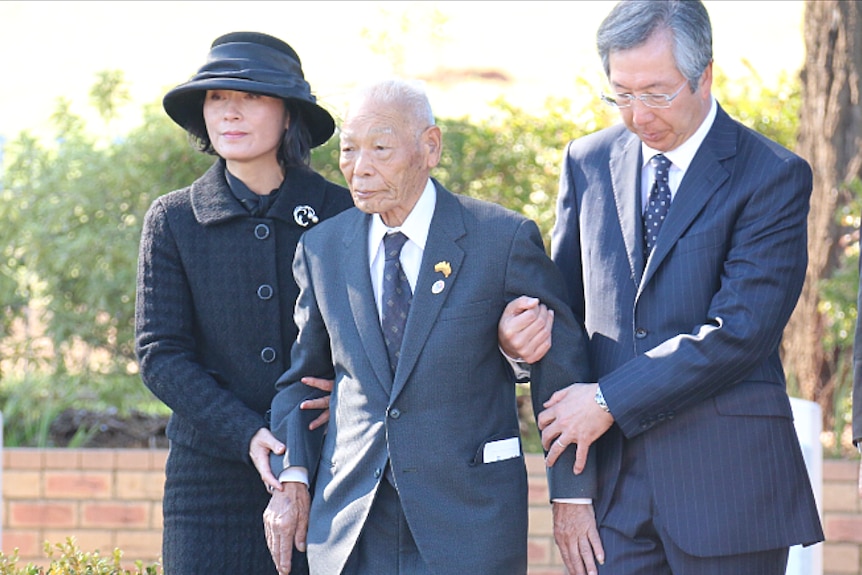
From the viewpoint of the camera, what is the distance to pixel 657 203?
3.30 metres

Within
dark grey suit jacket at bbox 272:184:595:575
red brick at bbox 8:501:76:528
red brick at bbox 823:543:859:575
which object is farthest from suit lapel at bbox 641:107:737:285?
red brick at bbox 8:501:76:528

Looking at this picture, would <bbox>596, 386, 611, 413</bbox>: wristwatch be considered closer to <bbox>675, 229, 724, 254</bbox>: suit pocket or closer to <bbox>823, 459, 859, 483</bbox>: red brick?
<bbox>675, 229, 724, 254</bbox>: suit pocket

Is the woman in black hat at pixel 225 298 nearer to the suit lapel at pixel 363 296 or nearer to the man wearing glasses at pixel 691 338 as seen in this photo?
the suit lapel at pixel 363 296

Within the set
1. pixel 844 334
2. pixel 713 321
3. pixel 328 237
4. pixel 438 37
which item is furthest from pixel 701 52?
pixel 438 37

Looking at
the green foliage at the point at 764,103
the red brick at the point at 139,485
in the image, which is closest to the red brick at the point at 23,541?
the red brick at the point at 139,485

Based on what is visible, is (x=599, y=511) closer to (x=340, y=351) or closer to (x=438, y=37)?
(x=340, y=351)

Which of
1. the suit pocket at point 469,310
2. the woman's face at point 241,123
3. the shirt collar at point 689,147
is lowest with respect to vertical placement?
the suit pocket at point 469,310

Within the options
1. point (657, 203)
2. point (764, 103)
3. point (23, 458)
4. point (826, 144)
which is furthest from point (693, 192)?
point (764, 103)

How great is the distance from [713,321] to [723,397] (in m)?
0.19

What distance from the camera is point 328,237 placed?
11.3ft

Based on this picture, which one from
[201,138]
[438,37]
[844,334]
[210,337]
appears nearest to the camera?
[210,337]

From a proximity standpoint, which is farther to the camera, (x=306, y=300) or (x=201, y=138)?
(x=201, y=138)

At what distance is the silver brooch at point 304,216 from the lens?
152 inches

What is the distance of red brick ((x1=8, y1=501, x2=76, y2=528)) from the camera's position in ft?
19.5
